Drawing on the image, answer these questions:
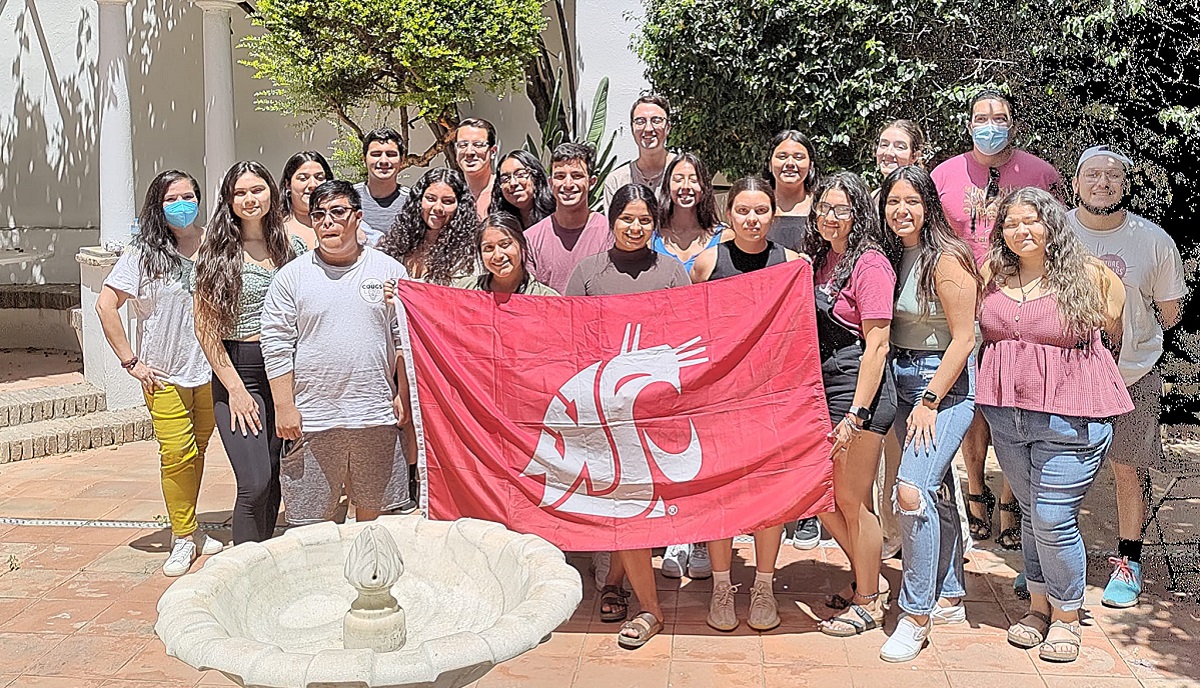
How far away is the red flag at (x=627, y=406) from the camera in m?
4.53

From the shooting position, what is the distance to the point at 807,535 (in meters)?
5.74

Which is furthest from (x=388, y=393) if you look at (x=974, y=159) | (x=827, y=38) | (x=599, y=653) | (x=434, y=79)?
(x=434, y=79)

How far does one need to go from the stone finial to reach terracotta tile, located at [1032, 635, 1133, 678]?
2.62 meters

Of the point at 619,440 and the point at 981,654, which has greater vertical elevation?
the point at 619,440

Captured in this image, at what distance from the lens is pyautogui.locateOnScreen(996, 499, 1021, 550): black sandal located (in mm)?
5660

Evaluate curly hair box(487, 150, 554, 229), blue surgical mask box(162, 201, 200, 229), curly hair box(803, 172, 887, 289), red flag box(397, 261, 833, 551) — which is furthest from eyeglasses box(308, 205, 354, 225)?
curly hair box(803, 172, 887, 289)

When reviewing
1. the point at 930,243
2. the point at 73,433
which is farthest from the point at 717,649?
the point at 73,433

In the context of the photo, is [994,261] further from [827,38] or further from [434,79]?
[434,79]

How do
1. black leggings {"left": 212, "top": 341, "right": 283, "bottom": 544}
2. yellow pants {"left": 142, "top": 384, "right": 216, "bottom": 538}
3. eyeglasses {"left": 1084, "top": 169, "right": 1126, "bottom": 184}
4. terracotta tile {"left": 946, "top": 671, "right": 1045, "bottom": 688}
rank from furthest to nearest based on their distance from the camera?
yellow pants {"left": 142, "top": 384, "right": 216, "bottom": 538} → black leggings {"left": 212, "top": 341, "right": 283, "bottom": 544} → eyeglasses {"left": 1084, "top": 169, "right": 1126, "bottom": 184} → terracotta tile {"left": 946, "top": 671, "right": 1045, "bottom": 688}

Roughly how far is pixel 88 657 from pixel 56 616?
21.8 inches

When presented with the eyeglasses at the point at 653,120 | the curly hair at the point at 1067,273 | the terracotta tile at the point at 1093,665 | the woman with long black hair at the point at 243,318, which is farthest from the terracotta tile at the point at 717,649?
the eyeglasses at the point at 653,120

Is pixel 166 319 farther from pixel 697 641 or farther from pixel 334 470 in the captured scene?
pixel 697 641

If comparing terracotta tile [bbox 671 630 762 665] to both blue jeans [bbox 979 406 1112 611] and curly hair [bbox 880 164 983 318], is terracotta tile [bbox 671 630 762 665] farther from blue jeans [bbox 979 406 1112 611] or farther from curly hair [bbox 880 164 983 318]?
curly hair [bbox 880 164 983 318]

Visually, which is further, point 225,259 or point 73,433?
point 73,433
